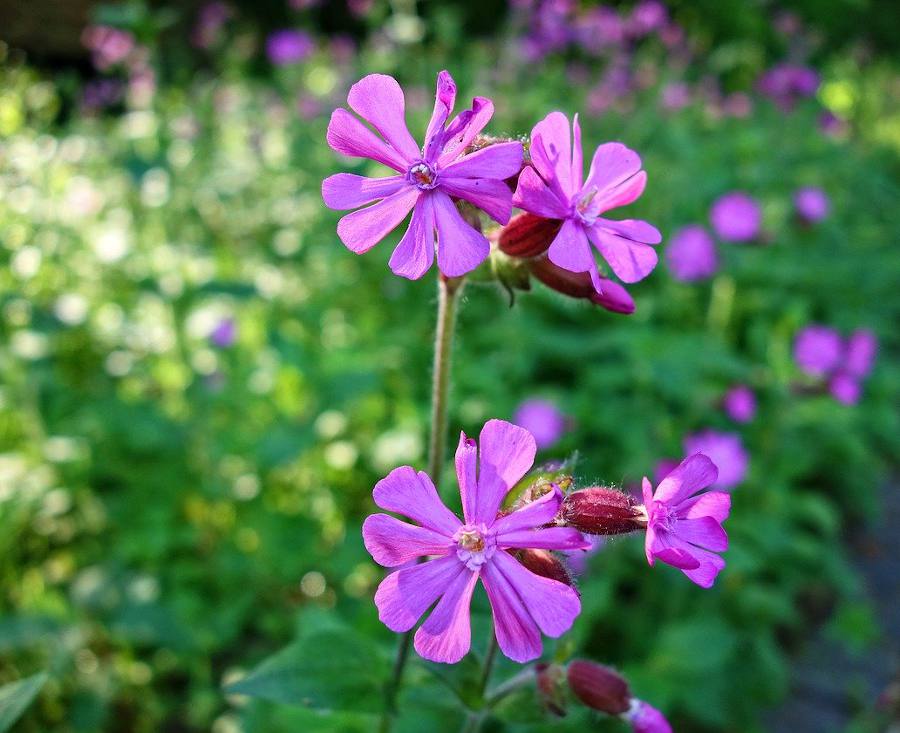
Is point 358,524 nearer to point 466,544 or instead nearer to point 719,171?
point 466,544

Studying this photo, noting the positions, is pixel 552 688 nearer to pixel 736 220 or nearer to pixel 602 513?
pixel 602 513

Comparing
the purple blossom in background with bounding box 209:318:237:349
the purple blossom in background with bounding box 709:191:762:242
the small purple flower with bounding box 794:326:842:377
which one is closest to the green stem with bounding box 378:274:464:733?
the purple blossom in background with bounding box 209:318:237:349

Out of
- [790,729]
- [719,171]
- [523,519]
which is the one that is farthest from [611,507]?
[719,171]

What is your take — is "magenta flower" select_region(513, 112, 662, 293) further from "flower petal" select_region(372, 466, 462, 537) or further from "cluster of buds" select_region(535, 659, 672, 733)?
"cluster of buds" select_region(535, 659, 672, 733)

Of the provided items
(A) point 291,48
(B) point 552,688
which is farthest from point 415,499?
(A) point 291,48

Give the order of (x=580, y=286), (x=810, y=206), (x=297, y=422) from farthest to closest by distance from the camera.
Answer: (x=810, y=206), (x=297, y=422), (x=580, y=286)

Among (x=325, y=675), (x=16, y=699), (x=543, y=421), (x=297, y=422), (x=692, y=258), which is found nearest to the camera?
(x=16, y=699)
